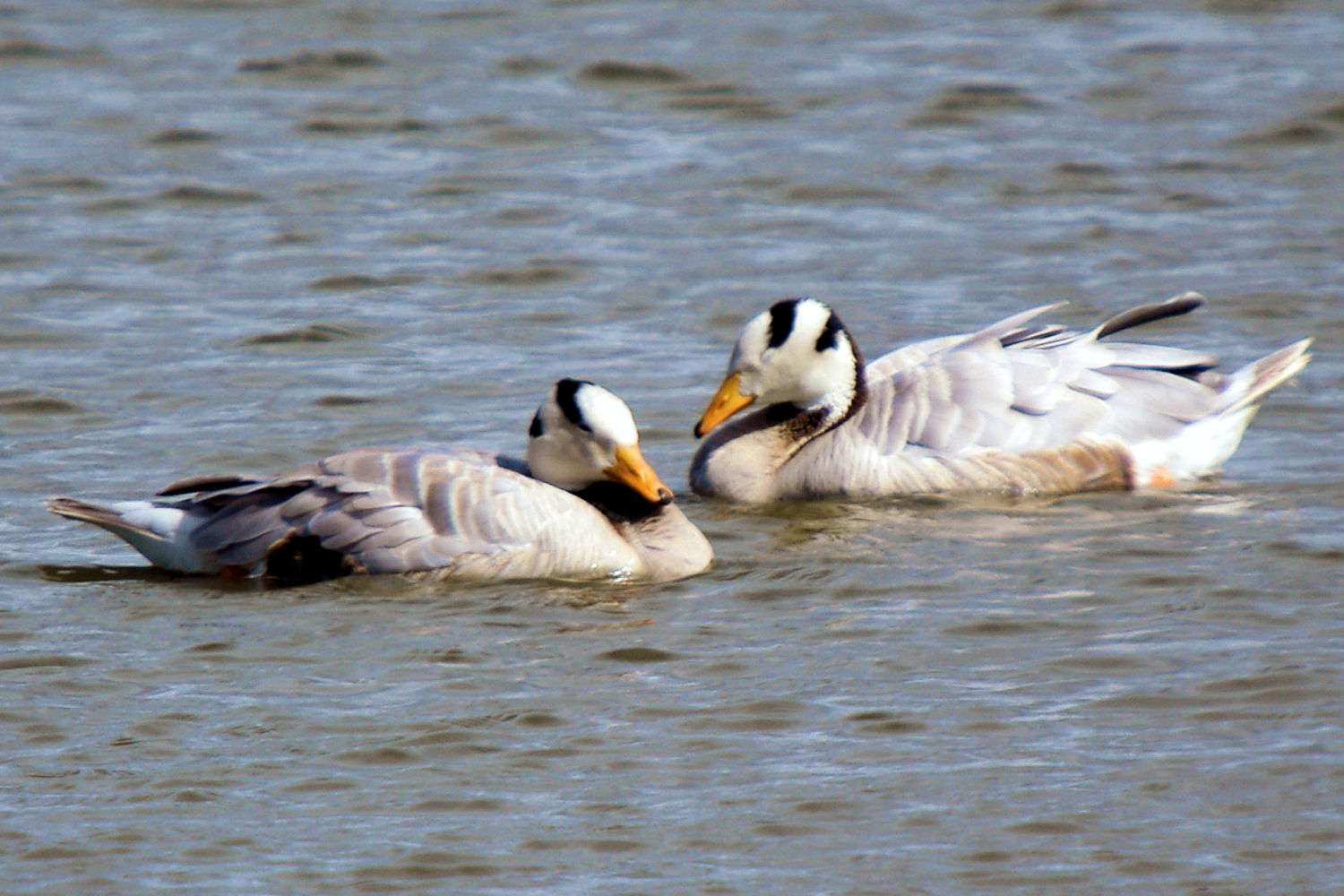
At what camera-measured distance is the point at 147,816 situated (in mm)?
7609

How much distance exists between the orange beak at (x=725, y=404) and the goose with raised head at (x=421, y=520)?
1.32 meters

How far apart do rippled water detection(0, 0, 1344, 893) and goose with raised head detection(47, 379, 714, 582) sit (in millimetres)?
153

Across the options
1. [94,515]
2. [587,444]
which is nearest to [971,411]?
[587,444]

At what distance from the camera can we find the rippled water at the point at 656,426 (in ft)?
24.8

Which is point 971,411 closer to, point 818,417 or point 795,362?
point 818,417

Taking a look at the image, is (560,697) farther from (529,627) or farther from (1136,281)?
(1136,281)

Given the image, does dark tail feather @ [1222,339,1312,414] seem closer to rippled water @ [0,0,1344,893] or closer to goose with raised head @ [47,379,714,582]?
rippled water @ [0,0,1344,893]

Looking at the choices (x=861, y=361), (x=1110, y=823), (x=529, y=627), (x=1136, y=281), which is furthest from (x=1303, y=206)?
(x=1110, y=823)

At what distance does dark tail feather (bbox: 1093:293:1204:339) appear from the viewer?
12.0 m

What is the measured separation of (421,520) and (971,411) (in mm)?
3071

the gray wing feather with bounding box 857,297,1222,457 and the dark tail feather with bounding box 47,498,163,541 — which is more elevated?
the dark tail feather with bounding box 47,498,163,541

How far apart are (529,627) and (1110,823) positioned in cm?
284

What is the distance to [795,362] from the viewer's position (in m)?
12.1

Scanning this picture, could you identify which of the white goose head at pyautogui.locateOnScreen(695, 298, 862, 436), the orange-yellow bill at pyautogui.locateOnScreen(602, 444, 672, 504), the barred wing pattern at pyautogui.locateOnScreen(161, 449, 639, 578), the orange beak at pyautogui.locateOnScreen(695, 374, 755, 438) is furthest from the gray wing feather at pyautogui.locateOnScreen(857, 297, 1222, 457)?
the barred wing pattern at pyautogui.locateOnScreen(161, 449, 639, 578)
